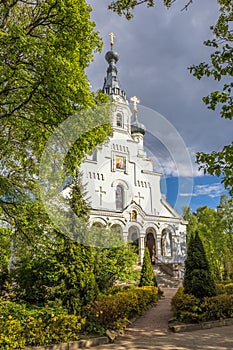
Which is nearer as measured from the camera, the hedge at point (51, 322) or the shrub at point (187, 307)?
the hedge at point (51, 322)

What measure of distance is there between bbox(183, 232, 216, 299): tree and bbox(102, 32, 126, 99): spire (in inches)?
1120

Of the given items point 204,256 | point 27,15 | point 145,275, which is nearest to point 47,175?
point 27,15

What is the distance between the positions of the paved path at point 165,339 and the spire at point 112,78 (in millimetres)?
30831

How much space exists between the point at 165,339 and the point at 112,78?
116 feet

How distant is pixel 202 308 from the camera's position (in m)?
9.66

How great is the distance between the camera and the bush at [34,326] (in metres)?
6.59

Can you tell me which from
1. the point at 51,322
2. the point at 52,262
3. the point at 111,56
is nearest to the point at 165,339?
the point at 51,322

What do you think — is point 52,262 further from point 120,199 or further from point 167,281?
point 120,199

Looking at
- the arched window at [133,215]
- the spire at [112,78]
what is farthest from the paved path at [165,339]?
the spire at [112,78]

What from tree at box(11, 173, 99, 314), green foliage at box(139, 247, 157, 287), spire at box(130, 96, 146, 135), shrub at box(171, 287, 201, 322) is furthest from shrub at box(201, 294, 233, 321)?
green foliage at box(139, 247, 157, 287)

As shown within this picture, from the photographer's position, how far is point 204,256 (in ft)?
36.1

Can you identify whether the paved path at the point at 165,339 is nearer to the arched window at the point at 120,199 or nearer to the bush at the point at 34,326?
the bush at the point at 34,326

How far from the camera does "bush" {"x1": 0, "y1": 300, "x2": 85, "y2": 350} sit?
21.6ft

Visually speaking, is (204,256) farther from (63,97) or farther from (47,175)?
(63,97)
